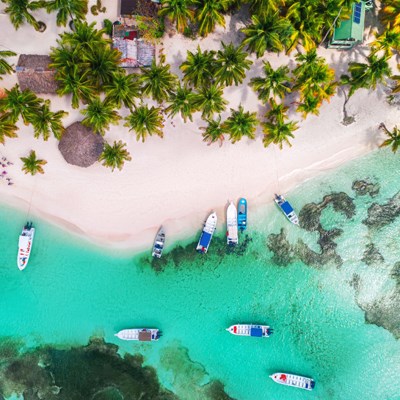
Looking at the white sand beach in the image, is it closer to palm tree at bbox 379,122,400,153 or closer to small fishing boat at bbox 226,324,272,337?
palm tree at bbox 379,122,400,153

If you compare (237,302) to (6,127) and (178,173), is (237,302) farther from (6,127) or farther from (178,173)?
(6,127)

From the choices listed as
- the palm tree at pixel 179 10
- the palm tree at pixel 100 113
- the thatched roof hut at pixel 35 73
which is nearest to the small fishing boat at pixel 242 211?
the palm tree at pixel 100 113

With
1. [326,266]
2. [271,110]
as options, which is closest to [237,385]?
[326,266]

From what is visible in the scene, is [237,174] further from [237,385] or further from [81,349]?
[81,349]

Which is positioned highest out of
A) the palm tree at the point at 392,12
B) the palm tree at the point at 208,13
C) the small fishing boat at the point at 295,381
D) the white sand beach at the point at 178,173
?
the palm tree at the point at 392,12

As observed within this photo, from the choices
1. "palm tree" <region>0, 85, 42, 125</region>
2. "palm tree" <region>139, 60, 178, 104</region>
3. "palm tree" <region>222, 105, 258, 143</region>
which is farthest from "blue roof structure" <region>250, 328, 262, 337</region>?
"palm tree" <region>0, 85, 42, 125</region>

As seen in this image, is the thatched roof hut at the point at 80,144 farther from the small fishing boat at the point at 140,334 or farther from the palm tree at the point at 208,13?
the small fishing boat at the point at 140,334
